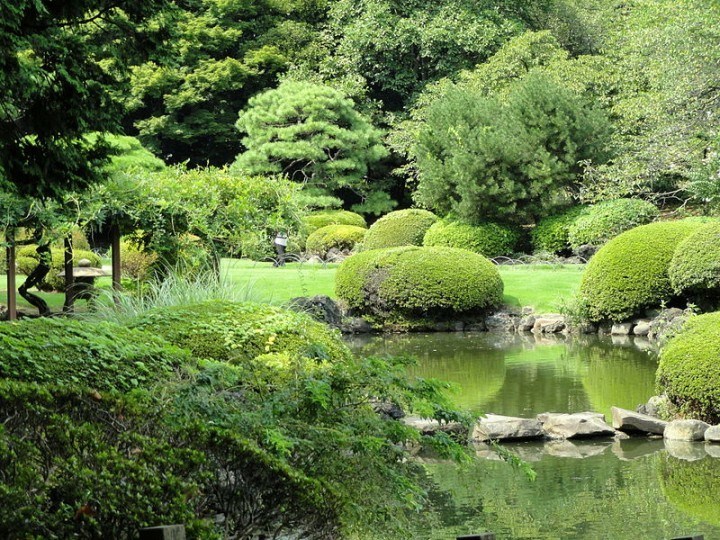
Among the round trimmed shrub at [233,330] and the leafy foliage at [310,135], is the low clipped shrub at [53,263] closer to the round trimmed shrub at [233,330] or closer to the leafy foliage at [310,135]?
the leafy foliage at [310,135]

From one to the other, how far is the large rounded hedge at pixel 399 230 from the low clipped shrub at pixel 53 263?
8.38 metres

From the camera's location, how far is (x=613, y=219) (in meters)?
25.4

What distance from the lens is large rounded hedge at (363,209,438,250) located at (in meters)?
28.7

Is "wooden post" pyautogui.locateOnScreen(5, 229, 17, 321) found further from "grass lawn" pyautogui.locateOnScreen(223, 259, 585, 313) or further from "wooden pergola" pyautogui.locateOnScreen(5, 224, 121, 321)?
"grass lawn" pyautogui.locateOnScreen(223, 259, 585, 313)

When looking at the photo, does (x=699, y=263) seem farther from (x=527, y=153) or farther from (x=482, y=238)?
(x=482, y=238)

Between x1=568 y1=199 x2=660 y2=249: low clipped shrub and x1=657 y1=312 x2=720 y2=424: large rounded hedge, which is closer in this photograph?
x1=657 y1=312 x2=720 y2=424: large rounded hedge

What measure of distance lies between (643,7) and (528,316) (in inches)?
671

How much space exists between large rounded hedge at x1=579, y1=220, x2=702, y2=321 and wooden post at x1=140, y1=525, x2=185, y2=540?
16054 mm

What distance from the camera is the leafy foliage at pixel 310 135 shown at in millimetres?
33406

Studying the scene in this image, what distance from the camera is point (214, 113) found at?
3828 cm

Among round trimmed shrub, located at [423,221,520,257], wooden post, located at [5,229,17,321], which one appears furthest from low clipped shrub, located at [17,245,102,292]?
round trimmed shrub, located at [423,221,520,257]

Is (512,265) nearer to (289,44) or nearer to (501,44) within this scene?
(501,44)

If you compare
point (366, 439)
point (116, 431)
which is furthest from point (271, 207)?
point (116, 431)

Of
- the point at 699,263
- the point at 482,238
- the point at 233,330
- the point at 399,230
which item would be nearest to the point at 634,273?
the point at 699,263
